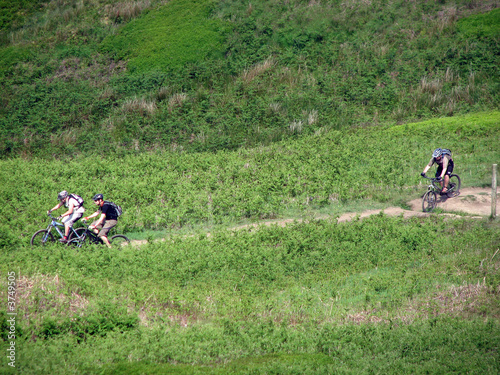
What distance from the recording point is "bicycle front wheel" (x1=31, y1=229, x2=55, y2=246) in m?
14.8

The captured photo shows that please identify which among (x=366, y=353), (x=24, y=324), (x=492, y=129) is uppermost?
(x=24, y=324)

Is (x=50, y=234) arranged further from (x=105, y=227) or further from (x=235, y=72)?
(x=235, y=72)

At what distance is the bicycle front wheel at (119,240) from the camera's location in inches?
560

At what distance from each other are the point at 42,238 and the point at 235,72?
20518 millimetres

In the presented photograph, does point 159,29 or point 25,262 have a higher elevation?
point 159,29

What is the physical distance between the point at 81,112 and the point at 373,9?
67.8ft

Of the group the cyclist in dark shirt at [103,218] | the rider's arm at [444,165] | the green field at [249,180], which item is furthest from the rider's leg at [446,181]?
the cyclist in dark shirt at [103,218]

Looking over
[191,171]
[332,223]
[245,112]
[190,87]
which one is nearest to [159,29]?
[190,87]

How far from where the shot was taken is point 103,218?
14.7 m

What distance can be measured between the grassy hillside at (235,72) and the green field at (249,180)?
142 mm

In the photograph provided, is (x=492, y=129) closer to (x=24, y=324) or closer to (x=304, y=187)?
(x=304, y=187)

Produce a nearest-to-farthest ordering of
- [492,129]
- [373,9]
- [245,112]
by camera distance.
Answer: [492,129] < [245,112] < [373,9]

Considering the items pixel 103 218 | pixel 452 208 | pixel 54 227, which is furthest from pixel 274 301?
pixel 452 208

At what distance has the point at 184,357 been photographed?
888cm
